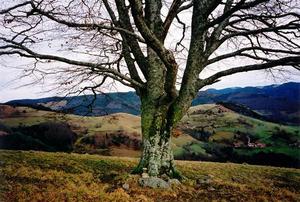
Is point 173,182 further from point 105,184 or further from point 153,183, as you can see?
point 105,184

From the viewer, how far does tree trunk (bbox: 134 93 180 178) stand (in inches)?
530

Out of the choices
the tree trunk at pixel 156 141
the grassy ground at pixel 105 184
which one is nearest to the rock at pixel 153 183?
the grassy ground at pixel 105 184

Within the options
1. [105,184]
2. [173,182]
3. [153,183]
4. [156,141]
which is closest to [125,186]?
[105,184]

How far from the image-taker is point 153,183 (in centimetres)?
1271

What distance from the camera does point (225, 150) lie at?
2394 cm

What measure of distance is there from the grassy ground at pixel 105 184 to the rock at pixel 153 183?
225 millimetres

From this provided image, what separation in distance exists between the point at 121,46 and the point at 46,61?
10.5 feet

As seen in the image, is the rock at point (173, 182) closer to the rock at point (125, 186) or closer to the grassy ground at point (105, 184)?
the grassy ground at point (105, 184)

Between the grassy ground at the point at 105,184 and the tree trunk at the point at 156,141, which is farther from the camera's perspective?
the tree trunk at the point at 156,141

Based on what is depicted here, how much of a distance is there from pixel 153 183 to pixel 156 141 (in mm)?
1540

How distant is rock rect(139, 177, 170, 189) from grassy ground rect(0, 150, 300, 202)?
0.23m

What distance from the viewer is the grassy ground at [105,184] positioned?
11055 millimetres

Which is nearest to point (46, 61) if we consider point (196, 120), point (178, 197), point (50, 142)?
point (178, 197)

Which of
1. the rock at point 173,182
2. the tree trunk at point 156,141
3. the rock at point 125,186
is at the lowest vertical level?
the rock at point 173,182
